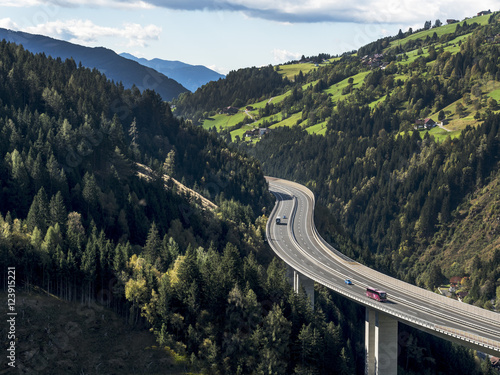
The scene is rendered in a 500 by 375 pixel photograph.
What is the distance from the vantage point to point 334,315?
10469 centimetres

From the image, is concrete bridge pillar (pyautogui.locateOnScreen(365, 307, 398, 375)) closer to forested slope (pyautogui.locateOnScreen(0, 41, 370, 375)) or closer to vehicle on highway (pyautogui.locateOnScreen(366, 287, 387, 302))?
vehicle on highway (pyautogui.locateOnScreen(366, 287, 387, 302))

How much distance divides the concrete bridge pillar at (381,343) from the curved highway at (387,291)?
9.24ft

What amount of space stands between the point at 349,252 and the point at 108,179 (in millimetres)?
58339

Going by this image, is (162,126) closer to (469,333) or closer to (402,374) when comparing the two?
(402,374)

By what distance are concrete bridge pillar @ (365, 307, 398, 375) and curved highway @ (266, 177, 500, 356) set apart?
2.82m

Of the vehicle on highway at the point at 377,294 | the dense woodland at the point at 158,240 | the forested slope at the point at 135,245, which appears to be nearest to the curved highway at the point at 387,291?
the vehicle on highway at the point at 377,294

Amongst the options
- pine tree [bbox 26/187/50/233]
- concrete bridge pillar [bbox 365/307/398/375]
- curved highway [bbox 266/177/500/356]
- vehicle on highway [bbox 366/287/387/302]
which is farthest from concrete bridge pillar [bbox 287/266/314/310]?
pine tree [bbox 26/187/50/233]

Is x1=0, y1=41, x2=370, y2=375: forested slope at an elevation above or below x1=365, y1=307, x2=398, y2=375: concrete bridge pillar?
above

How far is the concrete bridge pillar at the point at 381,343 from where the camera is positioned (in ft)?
A: 252

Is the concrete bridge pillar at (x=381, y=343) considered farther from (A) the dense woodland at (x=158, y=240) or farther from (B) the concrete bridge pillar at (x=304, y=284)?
(B) the concrete bridge pillar at (x=304, y=284)

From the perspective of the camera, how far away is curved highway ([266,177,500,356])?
65.4m

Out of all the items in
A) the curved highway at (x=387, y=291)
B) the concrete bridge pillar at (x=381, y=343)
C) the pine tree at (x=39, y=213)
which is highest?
the pine tree at (x=39, y=213)

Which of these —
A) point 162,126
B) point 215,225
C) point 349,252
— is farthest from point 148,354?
point 162,126

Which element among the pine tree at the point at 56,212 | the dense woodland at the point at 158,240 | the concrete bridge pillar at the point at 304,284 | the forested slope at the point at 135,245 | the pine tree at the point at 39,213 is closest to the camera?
the forested slope at the point at 135,245
